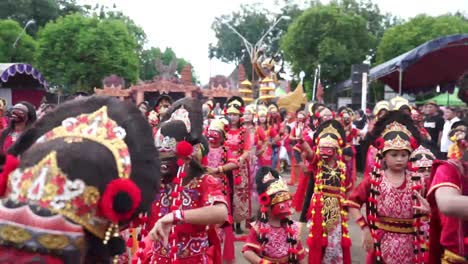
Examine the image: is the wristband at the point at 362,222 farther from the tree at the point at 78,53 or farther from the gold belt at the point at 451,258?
the tree at the point at 78,53

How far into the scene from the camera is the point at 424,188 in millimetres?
4898

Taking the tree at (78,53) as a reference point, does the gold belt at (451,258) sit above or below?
below

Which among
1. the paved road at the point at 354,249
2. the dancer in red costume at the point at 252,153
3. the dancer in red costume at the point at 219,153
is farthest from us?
the dancer in red costume at the point at 252,153

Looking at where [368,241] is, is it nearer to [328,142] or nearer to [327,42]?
[328,142]

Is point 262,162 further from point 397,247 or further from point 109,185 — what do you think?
point 109,185

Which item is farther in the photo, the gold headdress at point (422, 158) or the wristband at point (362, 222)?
the gold headdress at point (422, 158)

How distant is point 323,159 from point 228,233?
1.38 meters

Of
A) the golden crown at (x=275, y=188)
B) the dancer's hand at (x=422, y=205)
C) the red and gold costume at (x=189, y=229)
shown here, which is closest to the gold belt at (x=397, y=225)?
the dancer's hand at (x=422, y=205)

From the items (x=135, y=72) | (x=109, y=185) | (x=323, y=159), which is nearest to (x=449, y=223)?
(x=109, y=185)

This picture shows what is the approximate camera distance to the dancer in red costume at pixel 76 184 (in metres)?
1.85

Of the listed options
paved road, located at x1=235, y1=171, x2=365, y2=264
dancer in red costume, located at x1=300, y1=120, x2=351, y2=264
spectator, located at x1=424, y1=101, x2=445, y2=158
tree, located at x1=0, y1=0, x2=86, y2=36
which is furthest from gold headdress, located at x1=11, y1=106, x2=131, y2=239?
tree, located at x1=0, y1=0, x2=86, y2=36

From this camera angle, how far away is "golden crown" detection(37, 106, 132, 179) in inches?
80.7

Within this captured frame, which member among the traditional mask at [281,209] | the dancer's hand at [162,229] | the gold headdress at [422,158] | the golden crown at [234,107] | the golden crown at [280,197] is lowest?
the traditional mask at [281,209]

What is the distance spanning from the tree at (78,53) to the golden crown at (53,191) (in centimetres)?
3073
